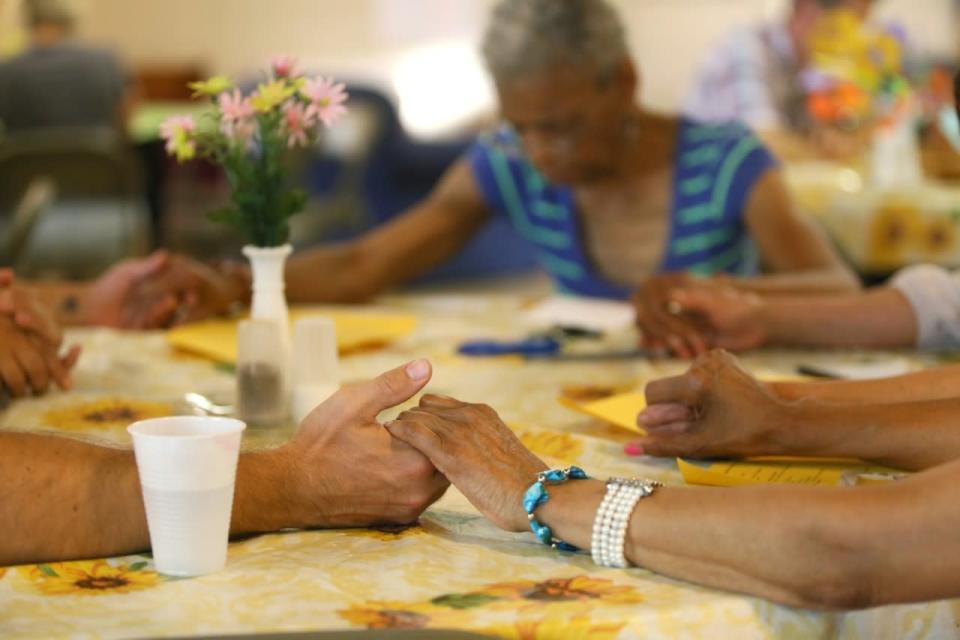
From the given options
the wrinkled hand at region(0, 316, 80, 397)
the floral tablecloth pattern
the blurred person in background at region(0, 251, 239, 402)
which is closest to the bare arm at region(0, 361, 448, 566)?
the wrinkled hand at region(0, 316, 80, 397)

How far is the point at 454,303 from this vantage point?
8.39 ft

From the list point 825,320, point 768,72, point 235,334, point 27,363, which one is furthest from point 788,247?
point 768,72

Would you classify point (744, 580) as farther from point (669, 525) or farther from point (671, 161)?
point (671, 161)

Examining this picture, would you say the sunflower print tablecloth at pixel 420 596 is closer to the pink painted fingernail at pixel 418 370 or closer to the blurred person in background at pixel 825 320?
the pink painted fingernail at pixel 418 370

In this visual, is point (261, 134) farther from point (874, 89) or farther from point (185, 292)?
point (874, 89)

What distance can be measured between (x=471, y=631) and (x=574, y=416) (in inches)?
27.7

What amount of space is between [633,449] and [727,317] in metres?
0.63

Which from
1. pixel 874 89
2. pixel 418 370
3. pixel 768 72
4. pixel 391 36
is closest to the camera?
pixel 418 370

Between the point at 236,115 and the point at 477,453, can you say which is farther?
the point at 236,115

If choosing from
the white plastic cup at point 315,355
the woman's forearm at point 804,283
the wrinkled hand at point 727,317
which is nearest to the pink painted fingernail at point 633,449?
the white plastic cup at point 315,355

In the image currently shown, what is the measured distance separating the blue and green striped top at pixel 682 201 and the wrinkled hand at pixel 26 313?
1.03m

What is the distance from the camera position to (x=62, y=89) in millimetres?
6789

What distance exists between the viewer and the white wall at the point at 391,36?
391 inches

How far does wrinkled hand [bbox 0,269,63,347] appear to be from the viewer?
5.96ft
